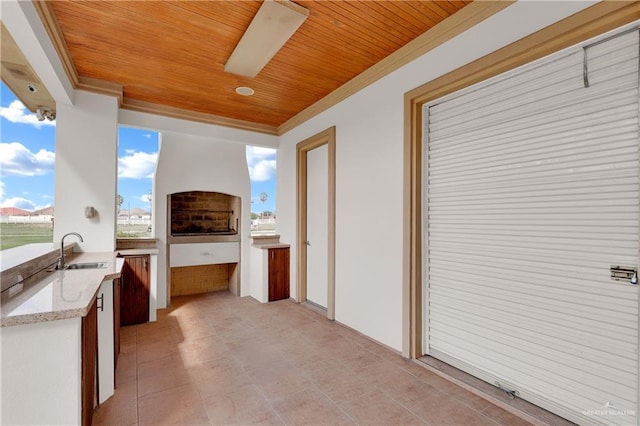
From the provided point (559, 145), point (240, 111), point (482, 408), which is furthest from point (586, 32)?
point (240, 111)

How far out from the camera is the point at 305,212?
4.50m

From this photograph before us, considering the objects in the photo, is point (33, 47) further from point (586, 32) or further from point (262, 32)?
point (586, 32)

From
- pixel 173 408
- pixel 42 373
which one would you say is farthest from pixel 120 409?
pixel 42 373

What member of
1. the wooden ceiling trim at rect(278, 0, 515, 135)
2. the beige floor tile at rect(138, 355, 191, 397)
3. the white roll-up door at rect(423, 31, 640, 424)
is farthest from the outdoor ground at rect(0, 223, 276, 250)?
the white roll-up door at rect(423, 31, 640, 424)

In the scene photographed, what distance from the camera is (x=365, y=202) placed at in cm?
323

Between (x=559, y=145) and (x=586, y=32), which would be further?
(x=559, y=145)

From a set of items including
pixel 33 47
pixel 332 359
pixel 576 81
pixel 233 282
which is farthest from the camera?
pixel 233 282

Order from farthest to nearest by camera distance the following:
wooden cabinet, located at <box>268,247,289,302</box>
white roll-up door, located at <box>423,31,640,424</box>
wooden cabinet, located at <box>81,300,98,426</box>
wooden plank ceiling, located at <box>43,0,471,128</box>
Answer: wooden cabinet, located at <box>268,247,289,302</box> < wooden plank ceiling, located at <box>43,0,471,128</box> < white roll-up door, located at <box>423,31,640,424</box> < wooden cabinet, located at <box>81,300,98,426</box>

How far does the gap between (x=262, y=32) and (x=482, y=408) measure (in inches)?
125

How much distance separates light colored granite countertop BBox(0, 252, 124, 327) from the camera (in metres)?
1.32

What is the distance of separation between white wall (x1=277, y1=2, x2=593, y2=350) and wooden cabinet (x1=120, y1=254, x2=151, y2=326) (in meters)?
2.35

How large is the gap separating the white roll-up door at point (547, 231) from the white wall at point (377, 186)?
334 mm

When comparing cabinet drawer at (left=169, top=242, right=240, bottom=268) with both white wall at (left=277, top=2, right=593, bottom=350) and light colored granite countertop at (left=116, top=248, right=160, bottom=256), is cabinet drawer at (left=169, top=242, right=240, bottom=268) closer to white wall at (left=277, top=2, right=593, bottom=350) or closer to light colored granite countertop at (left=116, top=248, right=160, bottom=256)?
light colored granite countertop at (left=116, top=248, right=160, bottom=256)

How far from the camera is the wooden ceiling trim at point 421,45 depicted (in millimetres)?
2133
